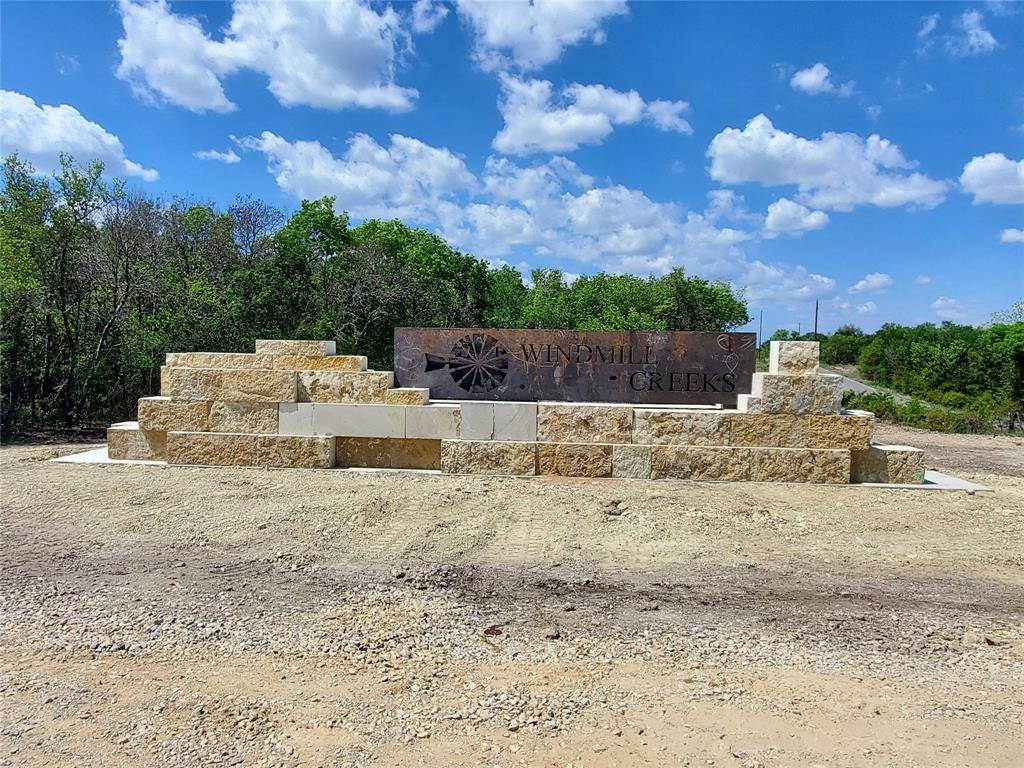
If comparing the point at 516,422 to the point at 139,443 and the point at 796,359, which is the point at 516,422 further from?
the point at 139,443

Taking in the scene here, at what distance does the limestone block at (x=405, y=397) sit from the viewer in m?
8.21

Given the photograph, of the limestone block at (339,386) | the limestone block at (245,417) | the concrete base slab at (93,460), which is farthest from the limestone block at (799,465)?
the concrete base slab at (93,460)

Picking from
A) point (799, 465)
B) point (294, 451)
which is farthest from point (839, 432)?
point (294, 451)

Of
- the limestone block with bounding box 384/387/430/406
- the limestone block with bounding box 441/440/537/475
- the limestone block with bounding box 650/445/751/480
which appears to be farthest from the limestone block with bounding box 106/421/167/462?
the limestone block with bounding box 650/445/751/480

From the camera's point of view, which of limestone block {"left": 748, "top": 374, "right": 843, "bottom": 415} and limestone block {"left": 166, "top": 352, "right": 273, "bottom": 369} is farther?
limestone block {"left": 166, "top": 352, "right": 273, "bottom": 369}

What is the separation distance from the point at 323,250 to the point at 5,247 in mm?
9578

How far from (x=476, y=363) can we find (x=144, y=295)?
8532mm

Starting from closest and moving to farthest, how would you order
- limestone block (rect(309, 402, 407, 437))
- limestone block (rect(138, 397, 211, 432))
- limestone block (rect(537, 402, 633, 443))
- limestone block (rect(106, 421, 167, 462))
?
limestone block (rect(537, 402, 633, 443))
limestone block (rect(309, 402, 407, 437))
limestone block (rect(138, 397, 211, 432))
limestone block (rect(106, 421, 167, 462))

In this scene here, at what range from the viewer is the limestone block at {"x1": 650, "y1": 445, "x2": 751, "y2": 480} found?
7730 millimetres

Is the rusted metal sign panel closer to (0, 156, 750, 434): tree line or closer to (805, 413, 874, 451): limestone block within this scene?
(805, 413, 874, 451): limestone block

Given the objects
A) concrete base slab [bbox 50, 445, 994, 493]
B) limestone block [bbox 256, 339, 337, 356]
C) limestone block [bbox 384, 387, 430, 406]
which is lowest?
concrete base slab [bbox 50, 445, 994, 493]

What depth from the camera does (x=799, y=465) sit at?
7.71 m

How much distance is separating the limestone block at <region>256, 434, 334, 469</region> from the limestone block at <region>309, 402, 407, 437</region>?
17 centimetres

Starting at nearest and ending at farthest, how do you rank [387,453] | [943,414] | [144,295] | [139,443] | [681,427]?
[681,427], [387,453], [139,443], [144,295], [943,414]
